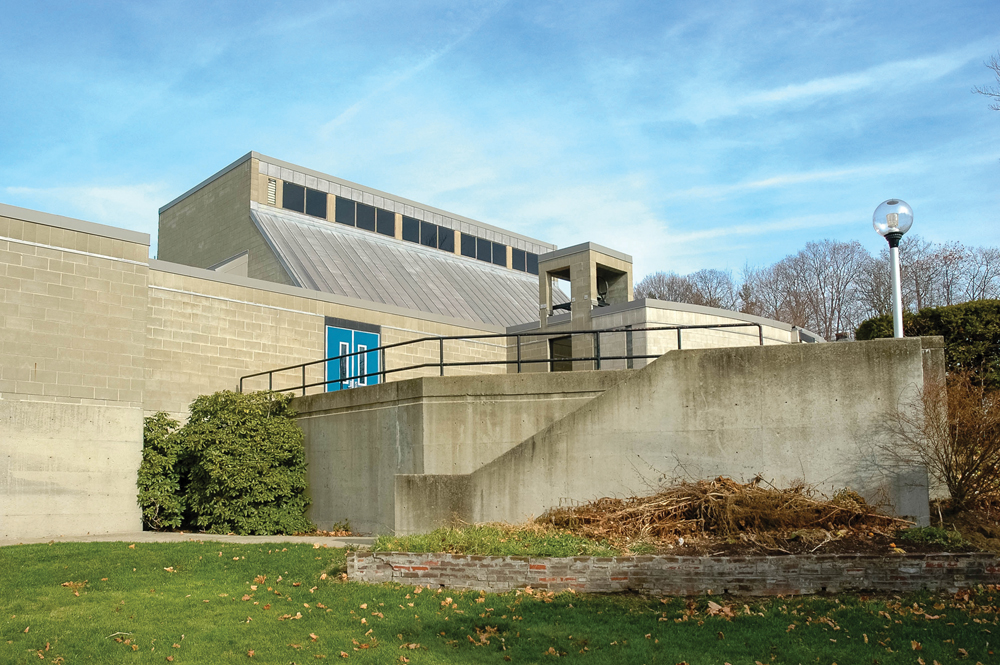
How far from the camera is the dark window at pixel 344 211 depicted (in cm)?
3312

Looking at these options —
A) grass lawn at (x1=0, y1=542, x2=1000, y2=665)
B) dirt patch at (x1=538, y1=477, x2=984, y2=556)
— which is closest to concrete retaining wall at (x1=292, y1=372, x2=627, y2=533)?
dirt patch at (x1=538, y1=477, x2=984, y2=556)

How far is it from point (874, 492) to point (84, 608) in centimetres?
1015

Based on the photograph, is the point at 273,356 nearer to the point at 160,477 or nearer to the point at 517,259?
the point at 160,477

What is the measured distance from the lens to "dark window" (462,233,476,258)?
122 ft

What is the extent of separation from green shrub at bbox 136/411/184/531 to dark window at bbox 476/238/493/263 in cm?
2091

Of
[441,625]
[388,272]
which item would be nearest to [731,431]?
[441,625]

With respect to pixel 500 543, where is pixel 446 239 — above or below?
above

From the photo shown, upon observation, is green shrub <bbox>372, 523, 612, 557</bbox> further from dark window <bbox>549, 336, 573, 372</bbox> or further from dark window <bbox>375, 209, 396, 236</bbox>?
dark window <bbox>375, 209, 396, 236</bbox>

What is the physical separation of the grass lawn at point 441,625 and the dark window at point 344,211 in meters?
23.5

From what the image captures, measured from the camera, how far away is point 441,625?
8.65 metres

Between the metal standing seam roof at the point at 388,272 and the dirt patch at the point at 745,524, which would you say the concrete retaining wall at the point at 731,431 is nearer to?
the dirt patch at the point at 745,524

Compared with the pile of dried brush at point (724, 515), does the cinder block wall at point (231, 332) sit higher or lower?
higher

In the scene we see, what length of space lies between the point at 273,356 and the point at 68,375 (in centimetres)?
533

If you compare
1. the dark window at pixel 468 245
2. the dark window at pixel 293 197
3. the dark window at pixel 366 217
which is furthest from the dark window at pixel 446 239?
the dark window at pixel 293 197
